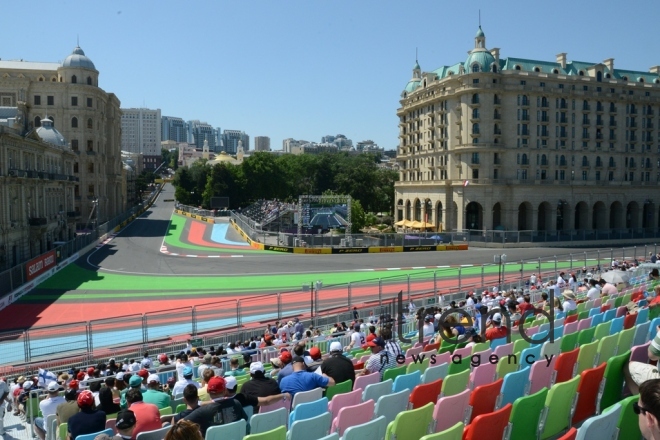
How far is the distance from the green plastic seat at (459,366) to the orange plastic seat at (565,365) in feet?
5.10

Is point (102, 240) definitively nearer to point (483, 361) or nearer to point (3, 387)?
point (3, 387)

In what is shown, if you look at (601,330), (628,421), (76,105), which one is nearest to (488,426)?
(628,421)

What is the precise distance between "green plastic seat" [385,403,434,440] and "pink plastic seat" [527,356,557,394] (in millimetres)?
2571

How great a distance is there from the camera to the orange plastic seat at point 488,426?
251 inches

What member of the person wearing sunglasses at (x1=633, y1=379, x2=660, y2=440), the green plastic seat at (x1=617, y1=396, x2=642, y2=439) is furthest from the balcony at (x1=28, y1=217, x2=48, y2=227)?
the person wearing sunglasses at (x1=633, y1=379, x2=660, y2=440)

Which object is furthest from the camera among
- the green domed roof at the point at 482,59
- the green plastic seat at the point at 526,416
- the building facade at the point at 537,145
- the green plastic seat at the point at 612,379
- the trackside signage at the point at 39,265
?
the building facade at the point at 537,145

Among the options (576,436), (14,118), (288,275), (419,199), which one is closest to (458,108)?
(419,199)

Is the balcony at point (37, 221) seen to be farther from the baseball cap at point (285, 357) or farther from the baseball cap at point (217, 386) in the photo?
the baseball cap at point (217, 386)

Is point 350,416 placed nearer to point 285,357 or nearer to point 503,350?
point 285,357

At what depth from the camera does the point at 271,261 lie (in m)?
51.8

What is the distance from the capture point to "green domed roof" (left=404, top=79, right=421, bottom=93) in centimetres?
9848

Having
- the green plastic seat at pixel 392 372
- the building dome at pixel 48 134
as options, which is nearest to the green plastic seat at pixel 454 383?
the green plastic seat at pixel 392 372

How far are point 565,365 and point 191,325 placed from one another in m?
20.0

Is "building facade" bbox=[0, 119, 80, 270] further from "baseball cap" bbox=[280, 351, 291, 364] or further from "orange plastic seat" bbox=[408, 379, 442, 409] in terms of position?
"orange plastic seat" bbox=[408, 379, 442, 409]
